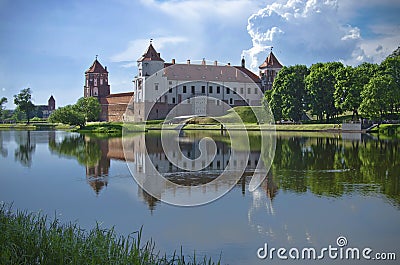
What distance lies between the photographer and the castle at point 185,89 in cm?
6675

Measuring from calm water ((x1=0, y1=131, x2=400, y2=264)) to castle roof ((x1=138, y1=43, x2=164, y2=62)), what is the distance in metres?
51.3

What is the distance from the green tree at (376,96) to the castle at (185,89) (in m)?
25.5

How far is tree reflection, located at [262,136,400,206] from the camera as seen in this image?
12164 mm

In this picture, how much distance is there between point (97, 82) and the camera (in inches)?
3201

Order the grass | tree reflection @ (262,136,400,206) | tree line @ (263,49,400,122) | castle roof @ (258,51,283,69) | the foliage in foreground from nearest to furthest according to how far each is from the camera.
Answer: the grass
tree reflection @ (262,136,400,206)
tree line @ (263,49,400,122)
the foliage in foreground
castle roof @ (258,51,283,69)

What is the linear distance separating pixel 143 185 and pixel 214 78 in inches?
2377

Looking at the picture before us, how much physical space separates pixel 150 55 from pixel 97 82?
54.8ft

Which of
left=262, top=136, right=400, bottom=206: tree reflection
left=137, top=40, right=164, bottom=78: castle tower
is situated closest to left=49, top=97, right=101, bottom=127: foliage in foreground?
left=137, top=40, right=164, bottom=78: castle tower

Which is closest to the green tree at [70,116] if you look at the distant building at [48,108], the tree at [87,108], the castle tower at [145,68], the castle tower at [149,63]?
the tree at [87,108]

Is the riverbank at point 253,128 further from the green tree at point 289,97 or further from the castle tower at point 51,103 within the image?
the castle tower at point 51,103

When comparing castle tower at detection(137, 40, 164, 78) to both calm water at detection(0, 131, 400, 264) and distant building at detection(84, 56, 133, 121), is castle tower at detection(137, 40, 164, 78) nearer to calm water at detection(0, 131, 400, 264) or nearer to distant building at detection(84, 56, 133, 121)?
distant building at detection(84, 56, 133, 121)

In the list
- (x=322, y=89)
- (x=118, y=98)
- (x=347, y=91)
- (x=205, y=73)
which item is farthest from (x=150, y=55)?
(x=347, y=91)

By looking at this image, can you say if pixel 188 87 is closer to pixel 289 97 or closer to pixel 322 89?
pixel 289 97

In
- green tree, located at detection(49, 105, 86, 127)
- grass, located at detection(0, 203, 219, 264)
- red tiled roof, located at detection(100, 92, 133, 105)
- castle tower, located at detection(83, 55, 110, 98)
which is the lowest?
grass, located at detection(0, 203, 219, 264)
